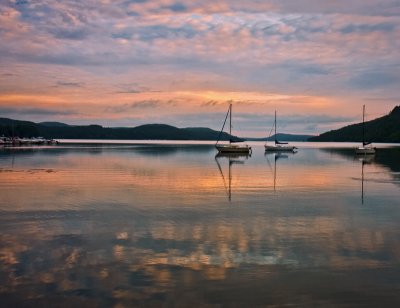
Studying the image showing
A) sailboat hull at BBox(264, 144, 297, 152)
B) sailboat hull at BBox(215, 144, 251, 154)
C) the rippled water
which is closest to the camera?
the rippled water

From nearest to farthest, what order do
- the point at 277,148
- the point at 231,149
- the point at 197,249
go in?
the point at 197,249 < the point at 231,149 < the point at 277,148

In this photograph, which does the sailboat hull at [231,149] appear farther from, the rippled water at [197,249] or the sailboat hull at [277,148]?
the rippled water at [197,249]

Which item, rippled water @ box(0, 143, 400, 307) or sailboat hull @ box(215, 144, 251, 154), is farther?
sailboat hull @ box(215, 144, 251, 154)

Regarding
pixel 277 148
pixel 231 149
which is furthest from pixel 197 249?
pixel 277 148

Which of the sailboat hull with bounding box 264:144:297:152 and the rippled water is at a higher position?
the sailboat hull with bounding box 264:144:297:152

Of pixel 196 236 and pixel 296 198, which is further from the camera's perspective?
pixel 296 198

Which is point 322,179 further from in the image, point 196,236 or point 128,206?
point 196,236

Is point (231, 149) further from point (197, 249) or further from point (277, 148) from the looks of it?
point (197, 249)

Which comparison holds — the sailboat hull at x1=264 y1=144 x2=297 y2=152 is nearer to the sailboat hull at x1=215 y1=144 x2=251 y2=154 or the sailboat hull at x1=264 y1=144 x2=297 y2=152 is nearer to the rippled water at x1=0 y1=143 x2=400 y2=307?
the sailboat hull at x1=215 y1=144 x2=251 y2=154

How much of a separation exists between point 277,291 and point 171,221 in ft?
27.3

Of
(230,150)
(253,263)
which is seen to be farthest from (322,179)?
(230,150)

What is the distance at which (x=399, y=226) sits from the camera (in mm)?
17156

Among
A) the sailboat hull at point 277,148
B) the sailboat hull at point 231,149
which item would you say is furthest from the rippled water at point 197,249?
the sailboat hull at point 277,148

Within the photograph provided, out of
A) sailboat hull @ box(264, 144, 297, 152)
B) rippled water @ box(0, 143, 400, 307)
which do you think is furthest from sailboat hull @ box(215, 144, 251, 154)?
rippled water @ box(0, 143, 400, 307)
